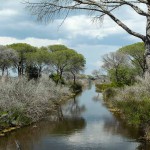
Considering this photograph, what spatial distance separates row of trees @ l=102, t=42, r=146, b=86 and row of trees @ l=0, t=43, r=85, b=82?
359 inches

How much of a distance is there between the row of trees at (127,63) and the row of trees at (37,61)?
9111 mm

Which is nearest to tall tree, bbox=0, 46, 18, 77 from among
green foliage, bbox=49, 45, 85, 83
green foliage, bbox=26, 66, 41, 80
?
green foliage, bbox=26, 66, 41, 80

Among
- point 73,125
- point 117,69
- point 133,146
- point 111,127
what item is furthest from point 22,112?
point 117,69

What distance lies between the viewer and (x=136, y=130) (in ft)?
85.3

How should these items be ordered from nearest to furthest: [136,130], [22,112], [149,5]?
[149,5] → [136,130] → [22,112]

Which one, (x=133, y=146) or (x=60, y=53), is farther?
(x=60, y=53)

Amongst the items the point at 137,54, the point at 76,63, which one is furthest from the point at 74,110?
the point at 76,63

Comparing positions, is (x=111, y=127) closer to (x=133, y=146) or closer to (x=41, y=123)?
(x=41, y=123)

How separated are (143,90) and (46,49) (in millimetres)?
57712

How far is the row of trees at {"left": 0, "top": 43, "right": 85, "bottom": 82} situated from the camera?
2958 inches

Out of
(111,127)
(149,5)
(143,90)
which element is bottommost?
(111,127)

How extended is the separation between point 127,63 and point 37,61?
18.8 meters

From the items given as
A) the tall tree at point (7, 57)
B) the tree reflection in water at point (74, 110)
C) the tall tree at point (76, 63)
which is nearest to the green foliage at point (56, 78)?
the tall tree at point (76, 63)

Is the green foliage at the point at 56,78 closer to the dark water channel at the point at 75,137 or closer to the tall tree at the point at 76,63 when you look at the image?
the tall tree at the point at 76,63
